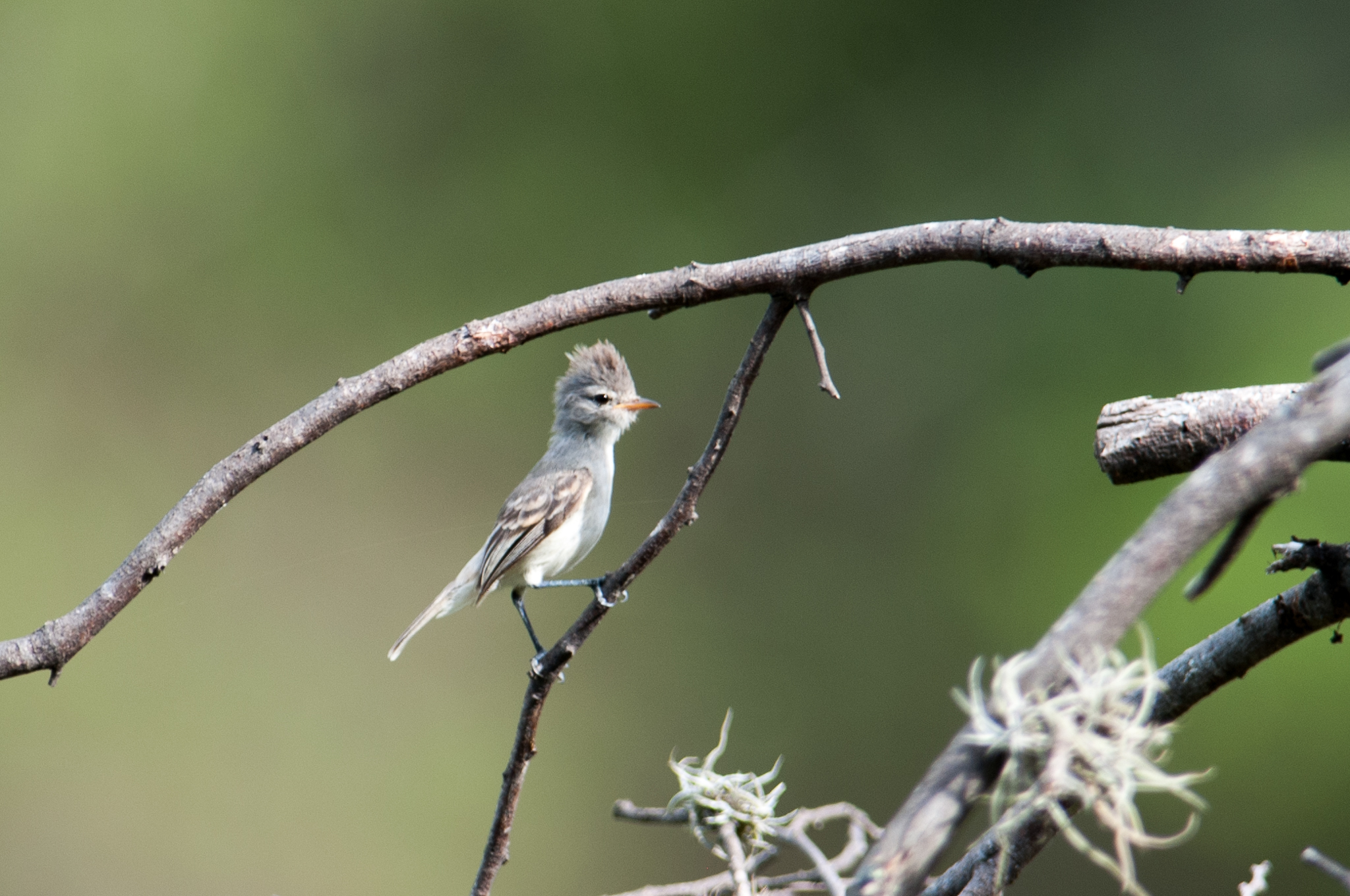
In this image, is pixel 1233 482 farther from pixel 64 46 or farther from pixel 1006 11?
pixel 64 46

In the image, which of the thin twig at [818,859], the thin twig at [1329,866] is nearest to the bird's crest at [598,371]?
the thin twig at [818,859]

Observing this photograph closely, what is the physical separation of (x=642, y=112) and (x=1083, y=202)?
54.8 inches

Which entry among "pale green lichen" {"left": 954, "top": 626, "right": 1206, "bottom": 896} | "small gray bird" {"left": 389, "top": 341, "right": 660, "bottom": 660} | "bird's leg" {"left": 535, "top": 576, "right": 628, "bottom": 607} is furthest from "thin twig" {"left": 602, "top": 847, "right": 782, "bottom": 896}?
"small gray bird" {"left": 389, "top": 341, "right": 660, "bottom": 660}

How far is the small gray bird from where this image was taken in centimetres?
215

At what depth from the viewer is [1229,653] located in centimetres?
84

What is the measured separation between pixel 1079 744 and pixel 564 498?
1.77m

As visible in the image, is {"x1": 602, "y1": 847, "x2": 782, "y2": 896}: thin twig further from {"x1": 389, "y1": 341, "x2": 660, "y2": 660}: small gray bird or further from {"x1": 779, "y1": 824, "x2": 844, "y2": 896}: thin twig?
{"x1": 389, "y1": 341, "x2": 660, "y2": 660}: small gray bird

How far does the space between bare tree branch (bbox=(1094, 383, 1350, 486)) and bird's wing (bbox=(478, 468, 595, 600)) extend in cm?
147

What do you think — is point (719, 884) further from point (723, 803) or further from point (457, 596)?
point (457, 596)

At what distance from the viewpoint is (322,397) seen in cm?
96

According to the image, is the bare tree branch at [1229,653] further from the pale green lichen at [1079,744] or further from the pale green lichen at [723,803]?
the pale green lichen at [1079,744]

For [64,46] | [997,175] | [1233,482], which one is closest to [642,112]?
[997,175]

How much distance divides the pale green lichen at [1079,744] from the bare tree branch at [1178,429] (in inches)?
11.2

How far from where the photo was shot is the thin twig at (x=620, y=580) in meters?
0.94
